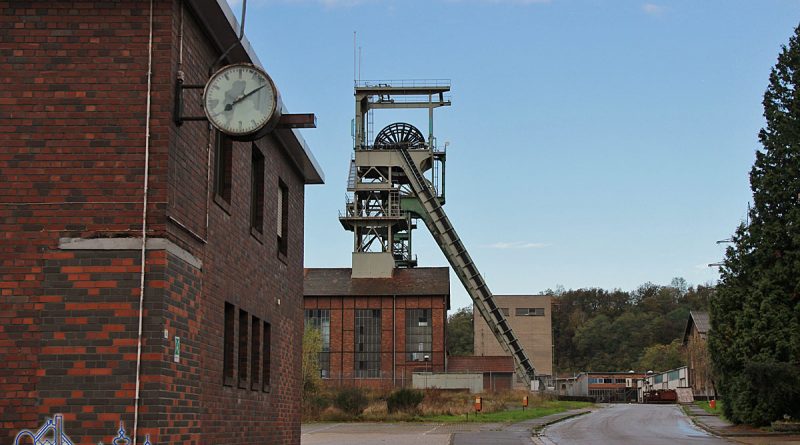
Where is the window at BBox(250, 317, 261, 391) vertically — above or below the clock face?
below

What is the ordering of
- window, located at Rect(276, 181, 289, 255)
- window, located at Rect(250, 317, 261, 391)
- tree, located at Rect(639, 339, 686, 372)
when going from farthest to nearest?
tree, located at Rect(639, 339, 686, 372)
window, located at Rect(276, 181, 289, 255)
window, located at Rect(250, 317, 261, 391)

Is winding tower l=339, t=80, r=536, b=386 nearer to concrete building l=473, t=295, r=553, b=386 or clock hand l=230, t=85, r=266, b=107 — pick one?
concrete building l=473, t=295, r=553, b=386

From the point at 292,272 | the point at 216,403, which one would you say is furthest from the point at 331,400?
the point at 216,403

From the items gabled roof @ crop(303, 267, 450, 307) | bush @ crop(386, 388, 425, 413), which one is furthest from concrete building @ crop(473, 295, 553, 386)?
bush @ crop(386, 388, 425, 413)

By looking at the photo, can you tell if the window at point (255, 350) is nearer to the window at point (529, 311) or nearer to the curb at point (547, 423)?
the curb at point (547, 423)

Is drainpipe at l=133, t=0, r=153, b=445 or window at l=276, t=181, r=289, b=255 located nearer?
drainpipe at l=133, t=0, r=153, b=445

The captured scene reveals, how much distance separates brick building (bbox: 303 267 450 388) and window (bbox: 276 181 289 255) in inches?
2010

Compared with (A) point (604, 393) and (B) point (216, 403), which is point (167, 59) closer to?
(B) point (216, 403)

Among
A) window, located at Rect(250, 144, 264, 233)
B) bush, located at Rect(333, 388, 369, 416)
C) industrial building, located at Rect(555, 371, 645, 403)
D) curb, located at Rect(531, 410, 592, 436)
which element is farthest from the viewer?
industrial building, located at Rect(555, 371, 645, 403)

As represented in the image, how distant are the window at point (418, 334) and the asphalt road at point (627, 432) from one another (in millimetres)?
22855

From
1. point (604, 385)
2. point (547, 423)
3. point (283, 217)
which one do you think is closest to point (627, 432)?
point (547, 423)

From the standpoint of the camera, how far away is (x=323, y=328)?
69.4m

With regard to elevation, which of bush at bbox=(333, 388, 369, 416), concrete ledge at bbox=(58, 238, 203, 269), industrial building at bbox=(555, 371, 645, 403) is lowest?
industrial building at bbox=(555, 371, 645, 403)

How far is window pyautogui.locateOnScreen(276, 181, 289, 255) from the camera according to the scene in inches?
663
